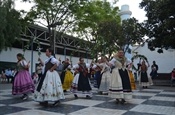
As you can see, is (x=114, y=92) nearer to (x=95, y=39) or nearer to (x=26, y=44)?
(x=95, y=39)

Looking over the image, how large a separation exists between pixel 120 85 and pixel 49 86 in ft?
6.96

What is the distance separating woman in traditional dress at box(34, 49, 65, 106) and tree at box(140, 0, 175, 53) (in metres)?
10.3

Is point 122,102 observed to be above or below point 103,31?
below

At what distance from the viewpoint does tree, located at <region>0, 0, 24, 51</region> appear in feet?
64.5

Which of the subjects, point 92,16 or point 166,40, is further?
point 92,16

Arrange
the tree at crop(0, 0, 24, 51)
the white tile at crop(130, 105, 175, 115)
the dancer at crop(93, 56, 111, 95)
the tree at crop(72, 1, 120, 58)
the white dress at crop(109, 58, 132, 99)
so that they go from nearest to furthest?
the white tile at crop(130, 105, 175, 115), the white dress at crop(109, 58, 132, 99), the dancer at crop(93, 56, 111, 95), the tree at crop(0, 0, 24, 51), the tree at crop(72, 1, 120, 58)

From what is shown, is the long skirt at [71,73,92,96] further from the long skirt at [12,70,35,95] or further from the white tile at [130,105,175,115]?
the white tile at [130,105,175,115]

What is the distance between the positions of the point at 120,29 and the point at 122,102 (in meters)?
14.5

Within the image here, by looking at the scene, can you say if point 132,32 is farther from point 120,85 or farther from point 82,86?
point 120,85

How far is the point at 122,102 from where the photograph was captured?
289 inches

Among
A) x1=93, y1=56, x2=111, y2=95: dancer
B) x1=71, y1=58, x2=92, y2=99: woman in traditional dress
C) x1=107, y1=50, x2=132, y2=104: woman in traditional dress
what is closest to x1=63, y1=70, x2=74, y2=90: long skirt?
x1=93, y1=56, x2=111, y2=95: dancer

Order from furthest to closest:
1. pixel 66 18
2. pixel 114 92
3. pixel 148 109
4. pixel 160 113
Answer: pixel 66 18 < pixel 114 92 < pixel 148 109 < pixel 160 113

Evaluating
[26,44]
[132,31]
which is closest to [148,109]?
[132,31]

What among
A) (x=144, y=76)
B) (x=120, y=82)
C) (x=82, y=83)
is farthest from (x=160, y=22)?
(x=120, y=82)
